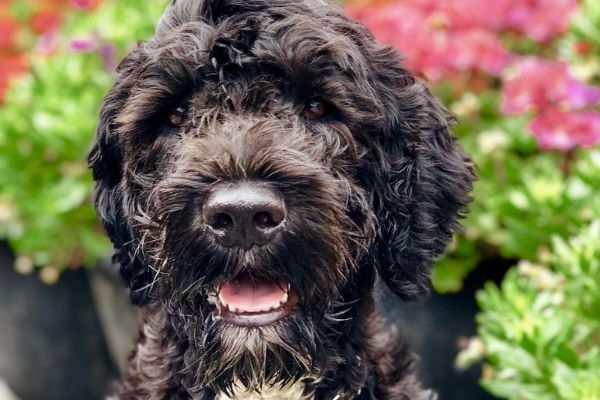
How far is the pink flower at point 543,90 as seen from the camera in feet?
13.7

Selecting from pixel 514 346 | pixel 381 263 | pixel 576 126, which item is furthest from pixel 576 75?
pixel 381 263

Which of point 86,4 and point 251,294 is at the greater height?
point 251,294

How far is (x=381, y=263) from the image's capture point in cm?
267

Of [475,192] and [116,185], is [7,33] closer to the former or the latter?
[475,192]

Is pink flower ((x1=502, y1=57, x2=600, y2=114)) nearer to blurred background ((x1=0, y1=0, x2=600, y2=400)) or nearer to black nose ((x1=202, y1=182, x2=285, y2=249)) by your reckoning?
blurred background ((x1=0, y1=0, x2=600, y2=400))

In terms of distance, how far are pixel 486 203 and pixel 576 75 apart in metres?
0.74

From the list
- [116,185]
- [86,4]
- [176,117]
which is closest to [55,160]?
[86,4]

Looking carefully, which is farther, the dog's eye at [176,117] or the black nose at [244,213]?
the dog's eye at [176,117]

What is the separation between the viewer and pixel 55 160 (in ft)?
15.8

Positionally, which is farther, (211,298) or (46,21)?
(46,21)

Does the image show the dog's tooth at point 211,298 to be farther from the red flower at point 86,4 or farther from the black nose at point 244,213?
the red flower at point 86,4

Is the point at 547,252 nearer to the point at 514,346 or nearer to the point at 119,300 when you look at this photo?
the point at 514,346

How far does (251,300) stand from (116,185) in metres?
0.63

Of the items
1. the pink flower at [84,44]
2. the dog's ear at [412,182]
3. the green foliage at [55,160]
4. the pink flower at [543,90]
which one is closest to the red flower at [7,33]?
the green foliage at [55,160]
